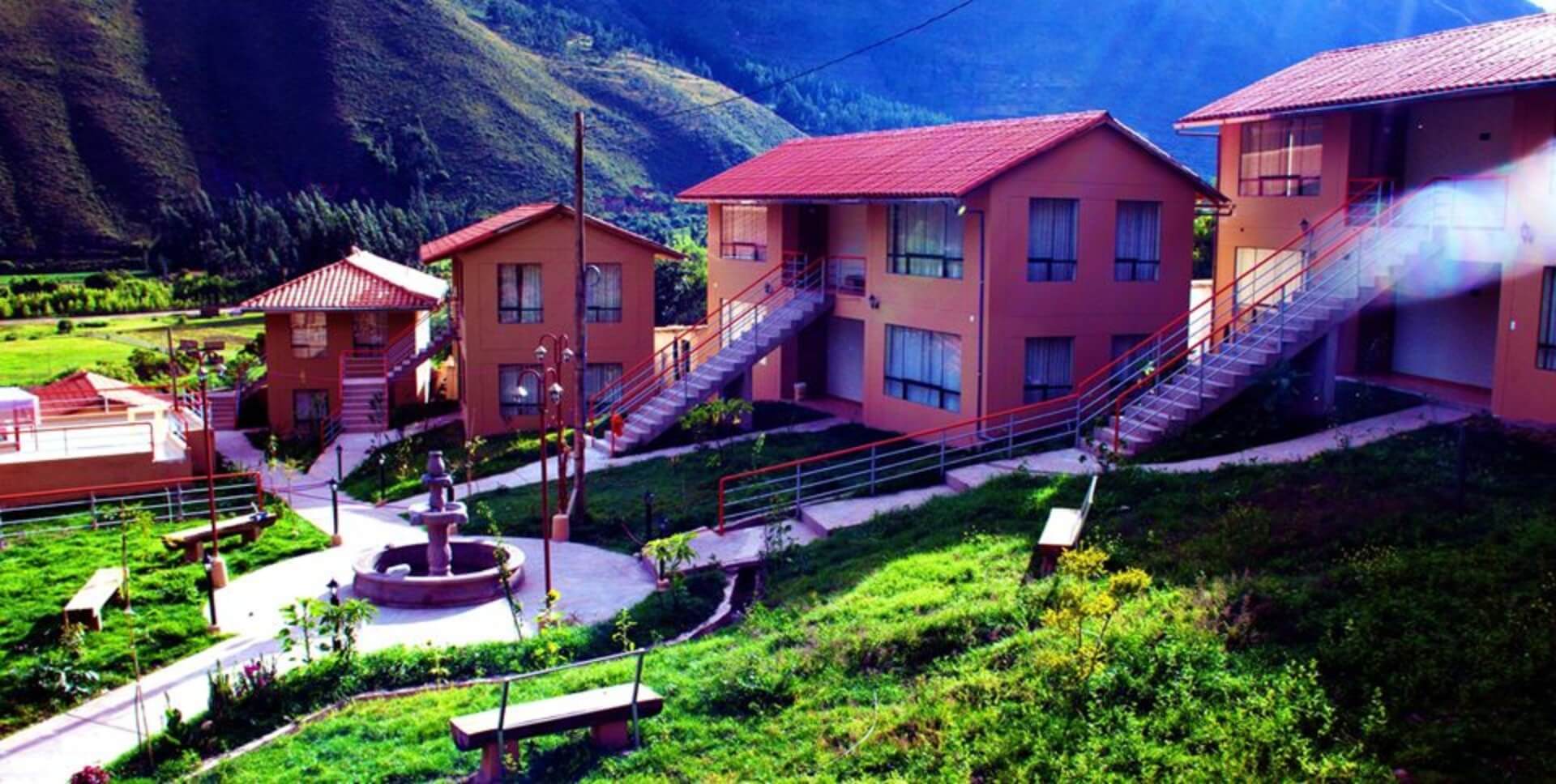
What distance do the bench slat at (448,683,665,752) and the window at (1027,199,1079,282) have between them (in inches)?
626

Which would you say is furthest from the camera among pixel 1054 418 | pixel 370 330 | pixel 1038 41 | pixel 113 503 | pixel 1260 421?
pixel 1038 41

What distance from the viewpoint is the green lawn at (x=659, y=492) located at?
2250 centimetres

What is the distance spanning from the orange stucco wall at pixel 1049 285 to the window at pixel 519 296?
37.3 feet

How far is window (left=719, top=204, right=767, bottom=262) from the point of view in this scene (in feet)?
115

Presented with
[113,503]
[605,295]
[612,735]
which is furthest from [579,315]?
[612,735]

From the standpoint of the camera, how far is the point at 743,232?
3625 centimetres

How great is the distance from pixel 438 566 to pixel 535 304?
1661cm

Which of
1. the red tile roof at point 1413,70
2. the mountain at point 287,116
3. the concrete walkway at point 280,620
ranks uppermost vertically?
the mountain at point 287,116

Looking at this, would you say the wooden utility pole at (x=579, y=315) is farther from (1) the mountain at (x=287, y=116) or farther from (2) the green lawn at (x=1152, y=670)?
(1) the mountain at (x=287, y=116)

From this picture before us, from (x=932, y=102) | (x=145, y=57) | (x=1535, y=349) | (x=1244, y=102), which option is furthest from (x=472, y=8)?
(x=1535, y=349)

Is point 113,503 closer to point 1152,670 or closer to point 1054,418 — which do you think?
point 1054,418

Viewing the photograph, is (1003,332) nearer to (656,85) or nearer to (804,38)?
(656,85)

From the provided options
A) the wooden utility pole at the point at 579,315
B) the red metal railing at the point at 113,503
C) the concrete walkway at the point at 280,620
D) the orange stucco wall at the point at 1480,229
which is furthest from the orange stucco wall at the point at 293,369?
the orange stucco wall at the point at 1480,229

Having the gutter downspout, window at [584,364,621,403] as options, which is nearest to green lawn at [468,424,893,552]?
the gutter downspout
